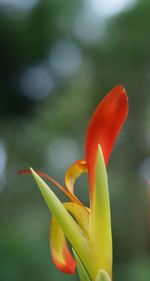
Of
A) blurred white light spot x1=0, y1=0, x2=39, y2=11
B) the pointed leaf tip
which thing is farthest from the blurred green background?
the pointed leaf tip

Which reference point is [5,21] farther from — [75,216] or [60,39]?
[75,216]

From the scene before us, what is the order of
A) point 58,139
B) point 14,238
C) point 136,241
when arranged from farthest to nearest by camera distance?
point 58,139, point 136,241, point 14,238

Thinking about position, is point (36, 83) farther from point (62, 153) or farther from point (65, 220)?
point (65, 220)

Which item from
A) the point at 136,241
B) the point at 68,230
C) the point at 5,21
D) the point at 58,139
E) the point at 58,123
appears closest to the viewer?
the point at 68,230

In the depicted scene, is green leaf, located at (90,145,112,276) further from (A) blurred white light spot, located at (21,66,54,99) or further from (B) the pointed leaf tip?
(A) blurred white light spot, located at (21,66,54,99)

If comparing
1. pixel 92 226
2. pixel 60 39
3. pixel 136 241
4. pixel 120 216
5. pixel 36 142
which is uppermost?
pixel 60 39

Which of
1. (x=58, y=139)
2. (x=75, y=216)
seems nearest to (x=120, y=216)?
(x=58, y=139)

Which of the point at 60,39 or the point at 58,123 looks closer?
the point at 60,39
